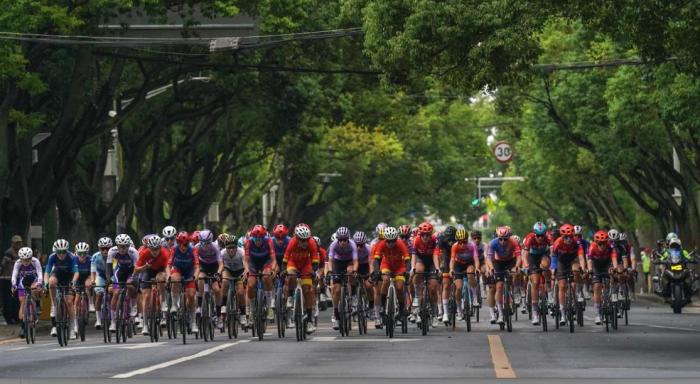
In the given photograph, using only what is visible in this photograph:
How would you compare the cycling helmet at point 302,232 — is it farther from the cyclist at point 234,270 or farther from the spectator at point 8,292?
the spectator at point 8,292

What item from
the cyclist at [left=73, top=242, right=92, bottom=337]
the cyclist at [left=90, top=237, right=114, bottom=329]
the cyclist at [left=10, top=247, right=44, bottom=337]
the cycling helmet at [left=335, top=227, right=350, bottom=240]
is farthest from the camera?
the cyclist at [left=10, top=247, right=44, bottom=337]

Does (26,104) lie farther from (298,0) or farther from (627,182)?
(627,182)

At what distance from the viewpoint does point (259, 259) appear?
2866 cm

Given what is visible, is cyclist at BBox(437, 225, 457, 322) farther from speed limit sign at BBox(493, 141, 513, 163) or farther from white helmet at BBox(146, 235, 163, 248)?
speed limit sign at BBox(493, 141, 513, 163)

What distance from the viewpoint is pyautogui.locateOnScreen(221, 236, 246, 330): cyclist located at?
29.3 m

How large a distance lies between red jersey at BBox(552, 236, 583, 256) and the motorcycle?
12.5m

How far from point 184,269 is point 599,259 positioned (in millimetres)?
7233

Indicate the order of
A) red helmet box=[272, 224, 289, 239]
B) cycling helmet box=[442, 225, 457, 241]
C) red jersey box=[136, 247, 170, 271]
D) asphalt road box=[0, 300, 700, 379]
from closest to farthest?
asphalt road box=[0, 300, 700, 379] < red helmet box=[272, 224, 289, 239] < red jersey box=[136, 247, 170, 271] < cycling helmet box=[442, 225, 457, 241]

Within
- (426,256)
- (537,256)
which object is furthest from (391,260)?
(537,256)

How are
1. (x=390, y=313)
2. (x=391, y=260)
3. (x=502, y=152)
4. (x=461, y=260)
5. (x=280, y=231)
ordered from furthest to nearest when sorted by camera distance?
(x=502, y=152) < (x=461, y=260) < (x=391, y=260) < (x=280, y=231) < (x=390, y=313)

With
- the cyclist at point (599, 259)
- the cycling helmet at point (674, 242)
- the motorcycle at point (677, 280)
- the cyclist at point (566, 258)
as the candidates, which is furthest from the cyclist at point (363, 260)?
the cycling helmet at point (674, 242)

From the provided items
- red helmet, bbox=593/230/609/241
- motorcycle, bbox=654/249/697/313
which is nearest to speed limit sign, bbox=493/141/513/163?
motorcycle, bbox=654/249/697/313

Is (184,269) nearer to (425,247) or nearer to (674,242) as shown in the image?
(425,247)

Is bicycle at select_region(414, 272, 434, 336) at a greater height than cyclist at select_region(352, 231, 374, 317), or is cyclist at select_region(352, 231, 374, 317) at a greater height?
cyclist at select_region(352, 231, 374, 317)
